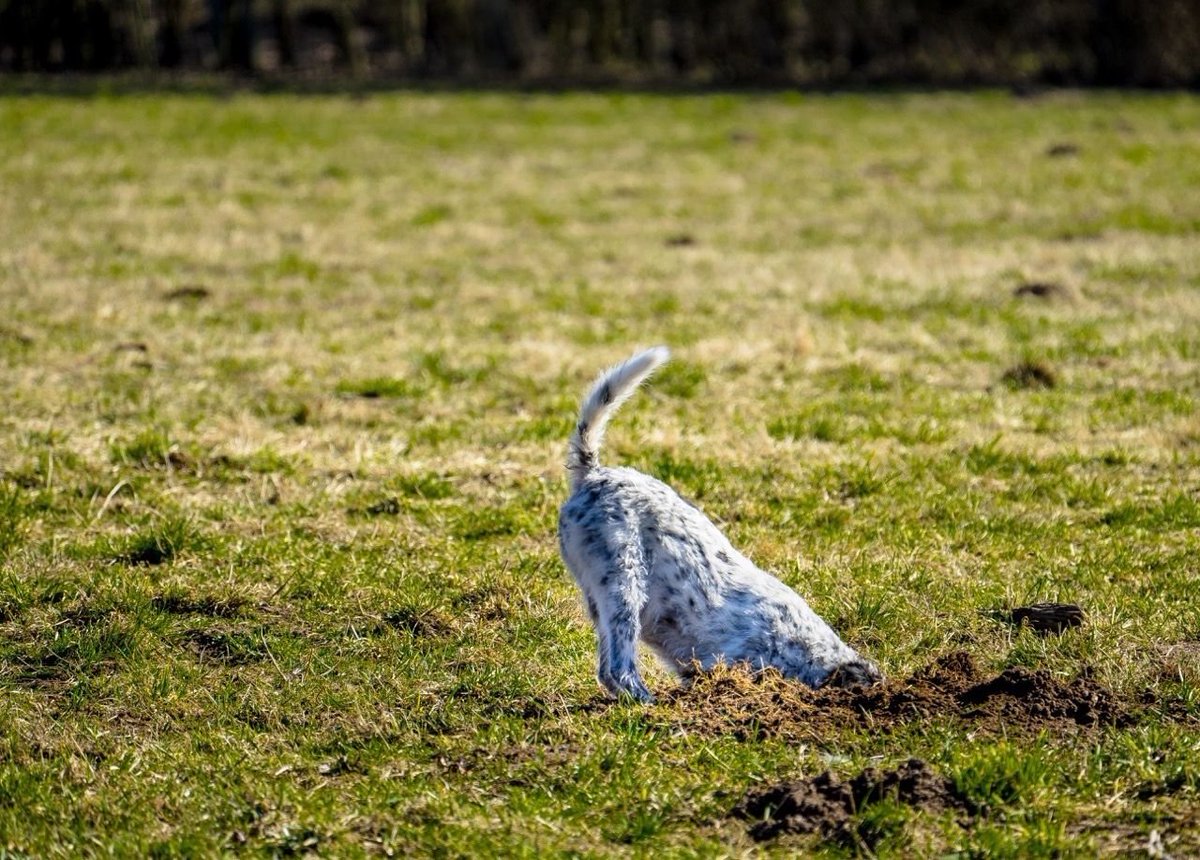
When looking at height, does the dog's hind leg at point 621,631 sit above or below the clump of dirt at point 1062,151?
below

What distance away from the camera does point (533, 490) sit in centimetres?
760

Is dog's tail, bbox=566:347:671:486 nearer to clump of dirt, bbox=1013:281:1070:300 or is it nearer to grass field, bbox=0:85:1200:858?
grass field, bbox=0:85:1200:858

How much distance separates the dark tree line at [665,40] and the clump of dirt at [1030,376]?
20.6 meters

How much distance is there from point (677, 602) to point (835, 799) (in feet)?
3.45

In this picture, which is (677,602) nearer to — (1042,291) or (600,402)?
(600,402)

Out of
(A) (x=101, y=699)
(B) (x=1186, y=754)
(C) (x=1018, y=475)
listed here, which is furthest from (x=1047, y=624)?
(A) (x=101, y=699)

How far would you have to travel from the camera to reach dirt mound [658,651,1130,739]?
4.87 meters

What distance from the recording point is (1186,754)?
473 cm

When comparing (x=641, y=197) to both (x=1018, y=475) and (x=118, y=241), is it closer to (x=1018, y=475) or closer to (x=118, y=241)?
(x=118, y=241)

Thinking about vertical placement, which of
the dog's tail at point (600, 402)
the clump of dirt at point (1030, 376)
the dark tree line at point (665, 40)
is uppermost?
the dark tree line at point (665, 40)

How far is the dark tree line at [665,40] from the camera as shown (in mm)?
28500

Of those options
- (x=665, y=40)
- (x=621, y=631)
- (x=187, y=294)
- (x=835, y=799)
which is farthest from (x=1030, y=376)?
(x=665, y=40)

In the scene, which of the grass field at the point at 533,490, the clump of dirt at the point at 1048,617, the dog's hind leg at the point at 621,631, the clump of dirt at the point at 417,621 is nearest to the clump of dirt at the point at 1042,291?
the grass field at the point at 533,490

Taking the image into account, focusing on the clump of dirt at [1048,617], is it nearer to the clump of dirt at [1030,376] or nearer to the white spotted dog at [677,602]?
the white spotted dog at [677,602]
